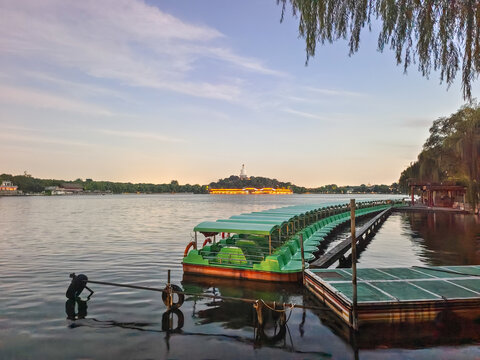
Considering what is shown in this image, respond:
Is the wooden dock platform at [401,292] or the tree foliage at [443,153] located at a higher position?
the tree foliage at [443,153]

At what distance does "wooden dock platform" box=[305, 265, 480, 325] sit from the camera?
37.6 feet

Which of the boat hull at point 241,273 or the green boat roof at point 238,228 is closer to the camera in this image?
the boat hull at point 241,273

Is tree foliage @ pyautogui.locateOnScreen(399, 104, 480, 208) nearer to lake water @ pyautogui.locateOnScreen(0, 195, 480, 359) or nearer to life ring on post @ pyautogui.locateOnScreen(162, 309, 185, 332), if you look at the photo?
lake water @ pyautogui.locateOnScreen(0, 195, 480, 359)

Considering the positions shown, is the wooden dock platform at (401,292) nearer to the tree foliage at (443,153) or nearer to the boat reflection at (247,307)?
the boat reflection at (247,307)

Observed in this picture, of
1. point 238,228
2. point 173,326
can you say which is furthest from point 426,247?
point 173,326

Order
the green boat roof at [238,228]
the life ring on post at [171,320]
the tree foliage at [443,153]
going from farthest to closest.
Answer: the tree foliage at [443,153] → the green boat roof at [238,228] → the life ring on post at [171,320]

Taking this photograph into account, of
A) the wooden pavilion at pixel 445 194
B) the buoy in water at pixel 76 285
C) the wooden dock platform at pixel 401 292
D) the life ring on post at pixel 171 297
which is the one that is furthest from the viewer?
the wooden pavilion at pixel 445 194

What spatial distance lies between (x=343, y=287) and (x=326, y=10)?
407 inches

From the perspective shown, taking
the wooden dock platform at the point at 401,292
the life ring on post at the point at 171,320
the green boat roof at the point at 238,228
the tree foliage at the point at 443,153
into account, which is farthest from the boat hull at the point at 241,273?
the tree foliage at the point at 443,153

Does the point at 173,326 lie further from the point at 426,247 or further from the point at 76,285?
the point at 426,247

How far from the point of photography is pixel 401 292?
496 inches

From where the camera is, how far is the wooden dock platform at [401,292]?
1146 cm

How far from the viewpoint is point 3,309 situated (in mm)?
15016

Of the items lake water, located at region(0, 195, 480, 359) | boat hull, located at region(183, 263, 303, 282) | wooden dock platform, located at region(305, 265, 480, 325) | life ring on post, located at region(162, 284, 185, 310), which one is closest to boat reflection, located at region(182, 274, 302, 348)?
lake water, located at region(0, 195, 480, 359)
